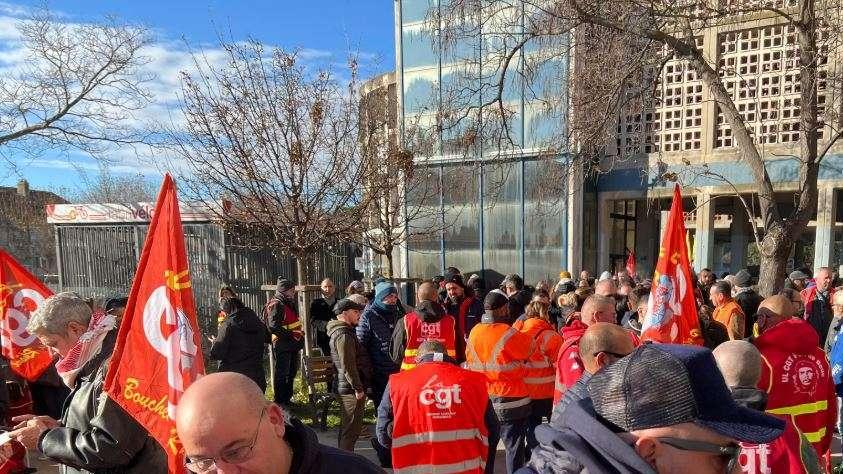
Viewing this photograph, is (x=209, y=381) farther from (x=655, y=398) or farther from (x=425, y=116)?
(x=425, y=116)

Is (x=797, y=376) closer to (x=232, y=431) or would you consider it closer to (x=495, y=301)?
(x=495, y=301)

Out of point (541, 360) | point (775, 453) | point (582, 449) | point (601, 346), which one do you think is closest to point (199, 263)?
point (541, 360)

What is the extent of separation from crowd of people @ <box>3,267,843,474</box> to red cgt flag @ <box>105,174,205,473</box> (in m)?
0.15

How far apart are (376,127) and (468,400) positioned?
4437 millimetres

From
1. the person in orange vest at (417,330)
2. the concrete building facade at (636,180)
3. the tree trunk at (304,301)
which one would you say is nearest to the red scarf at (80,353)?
the person in orange vest at (417,330)

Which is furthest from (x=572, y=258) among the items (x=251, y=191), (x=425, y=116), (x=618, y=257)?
(x=251, y=191)

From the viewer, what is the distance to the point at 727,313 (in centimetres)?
564

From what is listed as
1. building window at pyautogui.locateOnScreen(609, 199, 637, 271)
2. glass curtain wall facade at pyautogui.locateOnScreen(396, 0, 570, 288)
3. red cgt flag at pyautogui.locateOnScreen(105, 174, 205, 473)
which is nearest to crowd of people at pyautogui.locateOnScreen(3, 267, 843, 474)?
red cgt flag at pyautogui.locateOnScreen(105, 174, 205, 473)

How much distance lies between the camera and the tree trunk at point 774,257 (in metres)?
6.43

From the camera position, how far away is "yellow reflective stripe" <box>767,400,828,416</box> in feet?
11.5

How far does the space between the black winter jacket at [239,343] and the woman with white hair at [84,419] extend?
10.2 feet

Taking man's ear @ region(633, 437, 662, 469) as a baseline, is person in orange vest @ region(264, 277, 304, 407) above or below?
below

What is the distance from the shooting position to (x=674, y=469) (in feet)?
3.92

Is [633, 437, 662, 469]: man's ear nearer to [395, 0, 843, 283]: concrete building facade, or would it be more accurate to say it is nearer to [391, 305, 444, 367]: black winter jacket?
[391, 305, 444, 367]: black winter jacket
